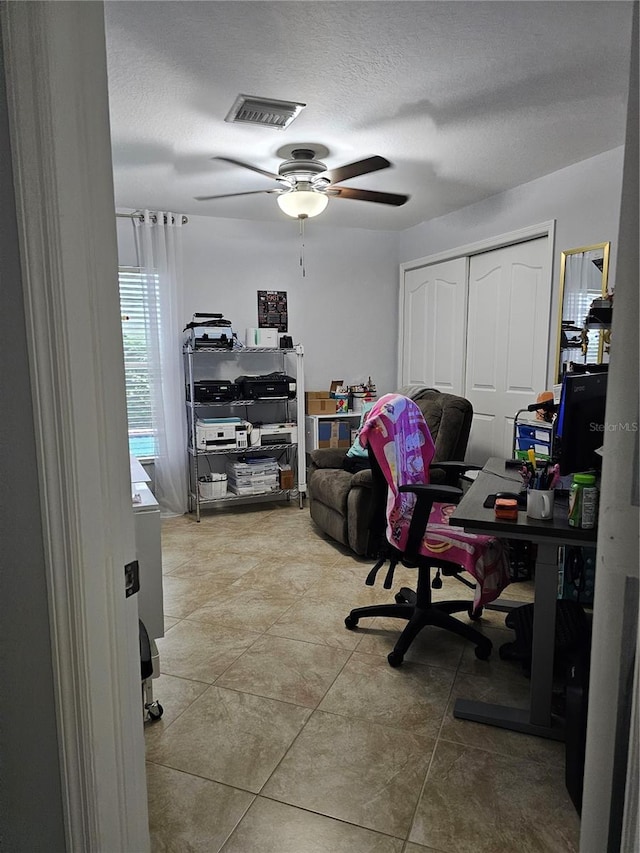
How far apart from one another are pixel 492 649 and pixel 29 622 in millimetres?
Answer: 2209

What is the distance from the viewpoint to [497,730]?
2.02m

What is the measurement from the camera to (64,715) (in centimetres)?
92

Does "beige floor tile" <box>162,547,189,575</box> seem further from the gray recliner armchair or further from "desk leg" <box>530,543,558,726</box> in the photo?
"desk leg" <box>530,543,558,726</box>

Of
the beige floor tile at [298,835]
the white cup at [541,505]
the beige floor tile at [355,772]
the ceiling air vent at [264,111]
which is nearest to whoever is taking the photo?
the beige floor tile at [298,835]

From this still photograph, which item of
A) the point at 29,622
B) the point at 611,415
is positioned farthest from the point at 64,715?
the point at 611,415

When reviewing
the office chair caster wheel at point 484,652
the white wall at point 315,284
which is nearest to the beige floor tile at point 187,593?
the office chair caster wheel at point 484,652

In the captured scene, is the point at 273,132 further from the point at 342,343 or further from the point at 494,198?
the point at 342,343

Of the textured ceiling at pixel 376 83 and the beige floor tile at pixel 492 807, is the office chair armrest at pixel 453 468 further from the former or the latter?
the textured ceiling at pixel 376 83

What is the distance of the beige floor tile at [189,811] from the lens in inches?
60.7

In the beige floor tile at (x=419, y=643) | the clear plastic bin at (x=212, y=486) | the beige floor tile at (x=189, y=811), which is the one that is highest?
the clear plastic bin at (x=212, y=486)

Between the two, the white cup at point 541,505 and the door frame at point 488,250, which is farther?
the door frame at point 488,250

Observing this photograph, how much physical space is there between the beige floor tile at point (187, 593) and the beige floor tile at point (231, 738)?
83cm

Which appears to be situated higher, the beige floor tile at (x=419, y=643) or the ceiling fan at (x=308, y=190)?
the ceiling fan at (x=308, y=190)

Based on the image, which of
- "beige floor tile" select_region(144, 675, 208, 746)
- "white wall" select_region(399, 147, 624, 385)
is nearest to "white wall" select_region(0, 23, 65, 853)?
"beige floor tile" select_region(144, 675, 208, 746)
